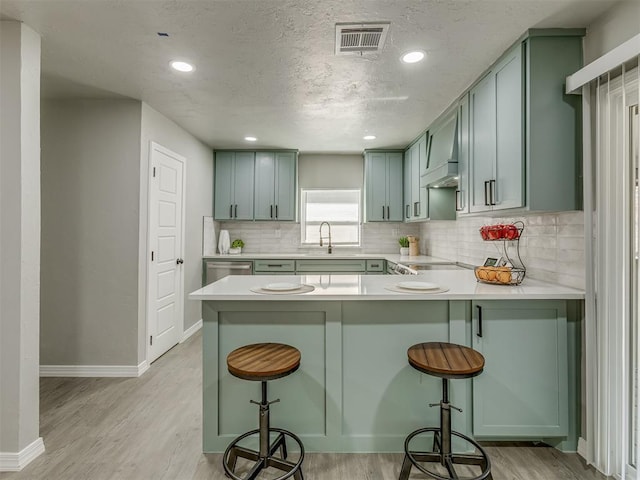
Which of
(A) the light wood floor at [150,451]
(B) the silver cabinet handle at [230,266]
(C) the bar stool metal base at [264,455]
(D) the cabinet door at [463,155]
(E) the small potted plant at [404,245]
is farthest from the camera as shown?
(E) the small potted plant at [404,245]

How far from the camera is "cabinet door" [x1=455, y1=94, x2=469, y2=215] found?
9.55ft

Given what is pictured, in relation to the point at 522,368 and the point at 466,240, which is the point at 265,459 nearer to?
the point at 522,368

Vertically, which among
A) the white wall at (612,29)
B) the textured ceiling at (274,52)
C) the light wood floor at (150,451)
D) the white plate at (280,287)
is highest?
the textured ceiling at (274,52)

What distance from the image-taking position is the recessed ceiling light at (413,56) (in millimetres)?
2344

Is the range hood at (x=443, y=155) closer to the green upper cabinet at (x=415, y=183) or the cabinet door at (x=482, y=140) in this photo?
the green upper cabinet at (x=415, y=183)

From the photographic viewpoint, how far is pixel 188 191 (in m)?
4.29

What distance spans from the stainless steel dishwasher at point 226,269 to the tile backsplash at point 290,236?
73 centimetres

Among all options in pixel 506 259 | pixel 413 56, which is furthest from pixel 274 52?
pixel 506 259

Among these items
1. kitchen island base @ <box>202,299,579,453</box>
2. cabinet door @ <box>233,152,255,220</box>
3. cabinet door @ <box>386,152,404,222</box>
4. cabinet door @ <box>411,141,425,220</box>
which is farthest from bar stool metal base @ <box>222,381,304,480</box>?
cabinet door @ <box>386,152,404,222</box>

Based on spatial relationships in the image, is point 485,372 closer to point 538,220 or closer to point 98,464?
point 538,220

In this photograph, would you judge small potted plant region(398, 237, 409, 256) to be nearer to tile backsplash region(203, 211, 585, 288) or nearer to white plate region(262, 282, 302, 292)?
tile backsplash region(203, 211, 585, 288)

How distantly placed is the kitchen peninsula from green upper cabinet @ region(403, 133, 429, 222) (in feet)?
7.47

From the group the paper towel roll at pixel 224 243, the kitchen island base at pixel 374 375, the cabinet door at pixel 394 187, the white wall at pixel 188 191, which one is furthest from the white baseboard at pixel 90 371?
the cabinet door at pixel 394 187

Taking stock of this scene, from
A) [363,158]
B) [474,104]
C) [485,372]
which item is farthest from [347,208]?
[485,372]
